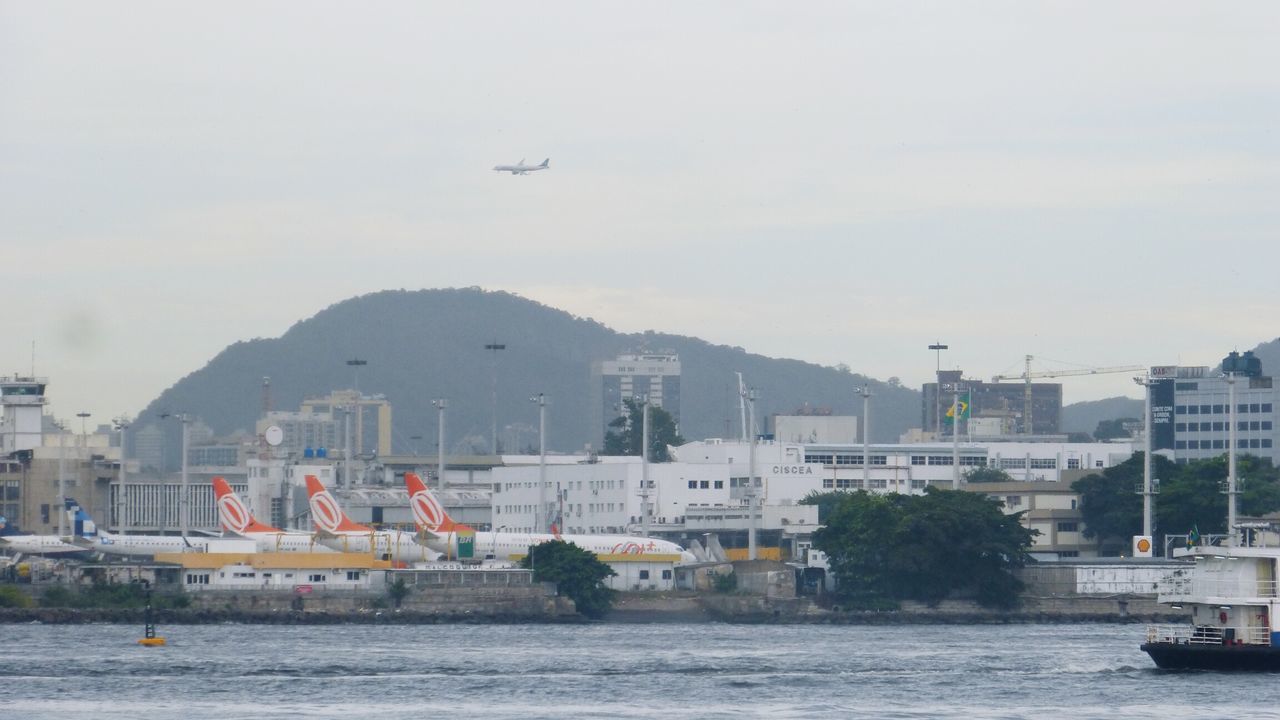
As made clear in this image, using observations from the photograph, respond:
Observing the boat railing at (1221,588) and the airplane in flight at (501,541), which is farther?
the airplane in flight at (501,541)

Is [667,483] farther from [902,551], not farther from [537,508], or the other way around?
[902,551]

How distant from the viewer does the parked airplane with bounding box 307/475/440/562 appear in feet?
461

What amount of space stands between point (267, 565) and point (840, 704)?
68.7 metres

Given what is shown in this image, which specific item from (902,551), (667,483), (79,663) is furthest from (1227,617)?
(667,483)

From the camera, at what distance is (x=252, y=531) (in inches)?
6176

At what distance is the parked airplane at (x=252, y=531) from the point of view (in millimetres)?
144750

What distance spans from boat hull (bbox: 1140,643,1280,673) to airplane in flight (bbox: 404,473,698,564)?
71018mm

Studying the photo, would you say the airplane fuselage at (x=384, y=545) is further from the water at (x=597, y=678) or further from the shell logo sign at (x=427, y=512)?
the water at (x=597, y=678)

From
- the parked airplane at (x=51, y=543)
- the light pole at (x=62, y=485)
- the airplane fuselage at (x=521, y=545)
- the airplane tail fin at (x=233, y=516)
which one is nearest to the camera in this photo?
the airplane fuselage at (x=521, y=545)

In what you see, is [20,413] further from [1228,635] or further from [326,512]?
[1228,635]

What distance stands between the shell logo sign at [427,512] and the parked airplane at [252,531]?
25.8 ft

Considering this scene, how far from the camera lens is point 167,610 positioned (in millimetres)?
121438

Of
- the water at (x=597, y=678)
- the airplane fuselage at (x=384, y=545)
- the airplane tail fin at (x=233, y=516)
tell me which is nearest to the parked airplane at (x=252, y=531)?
the airplane tail fin at (x=233, y=516)

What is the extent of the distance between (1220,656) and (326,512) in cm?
8859
